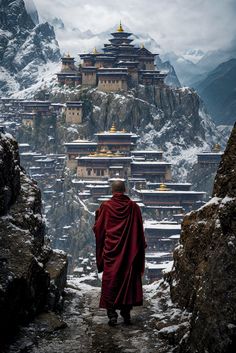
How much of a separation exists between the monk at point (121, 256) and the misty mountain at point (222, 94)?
358 ft

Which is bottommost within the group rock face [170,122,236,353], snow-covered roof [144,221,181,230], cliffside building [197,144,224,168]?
snow-covered roof [144,221,181,230]

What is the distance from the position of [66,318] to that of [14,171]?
1848mm

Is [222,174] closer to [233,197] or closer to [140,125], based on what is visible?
[233,197]

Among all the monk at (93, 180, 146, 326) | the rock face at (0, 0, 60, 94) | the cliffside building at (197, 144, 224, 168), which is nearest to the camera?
the monk at (93, 180, 146, 326)

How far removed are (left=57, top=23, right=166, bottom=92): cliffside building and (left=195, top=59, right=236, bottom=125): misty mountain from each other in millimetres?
41938

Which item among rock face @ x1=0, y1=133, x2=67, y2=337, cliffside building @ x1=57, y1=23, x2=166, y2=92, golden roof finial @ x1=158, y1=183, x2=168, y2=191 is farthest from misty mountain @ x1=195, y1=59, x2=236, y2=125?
rock face @ x1=0, y1=133, x2=67, y2=337

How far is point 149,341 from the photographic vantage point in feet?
15.5

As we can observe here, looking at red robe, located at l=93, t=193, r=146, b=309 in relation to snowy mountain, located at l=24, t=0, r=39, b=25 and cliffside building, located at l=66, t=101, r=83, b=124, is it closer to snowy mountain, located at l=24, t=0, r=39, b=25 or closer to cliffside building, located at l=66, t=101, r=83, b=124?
cliffside building, located at l=66, t=101, r=83, b=124

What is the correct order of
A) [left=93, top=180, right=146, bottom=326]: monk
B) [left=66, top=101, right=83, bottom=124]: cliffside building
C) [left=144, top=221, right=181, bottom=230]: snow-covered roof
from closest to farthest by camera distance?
[left=93, top=180, right=146, bottom=326]: monk < [left=144, top=221, right=181, bottom=230]: snow-covered roof < [left=66, top=101, right=83, bottom=124]: cliffside building

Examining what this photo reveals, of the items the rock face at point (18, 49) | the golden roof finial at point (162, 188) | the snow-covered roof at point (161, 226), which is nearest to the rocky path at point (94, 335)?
the snow-covered roof at point (161, 226)

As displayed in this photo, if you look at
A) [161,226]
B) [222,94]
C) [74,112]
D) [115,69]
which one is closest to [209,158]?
[115,69]

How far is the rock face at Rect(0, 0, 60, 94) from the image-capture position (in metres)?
115

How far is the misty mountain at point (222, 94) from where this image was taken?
384ft

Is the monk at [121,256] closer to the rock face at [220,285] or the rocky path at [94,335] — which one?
the rocky path at [94,335]
